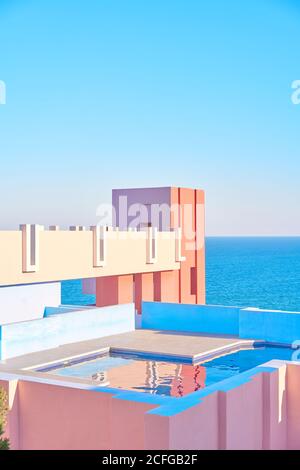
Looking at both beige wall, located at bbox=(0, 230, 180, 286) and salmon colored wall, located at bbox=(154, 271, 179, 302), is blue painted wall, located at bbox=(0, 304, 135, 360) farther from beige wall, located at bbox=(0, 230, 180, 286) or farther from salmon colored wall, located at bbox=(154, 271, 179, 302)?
salmon colored wall, located at bbox=(154, 271, 179, 302)

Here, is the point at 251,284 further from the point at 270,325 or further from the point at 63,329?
the point at 63,329

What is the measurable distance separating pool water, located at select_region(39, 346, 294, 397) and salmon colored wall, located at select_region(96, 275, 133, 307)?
7932mm

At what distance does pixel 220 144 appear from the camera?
57750 mm

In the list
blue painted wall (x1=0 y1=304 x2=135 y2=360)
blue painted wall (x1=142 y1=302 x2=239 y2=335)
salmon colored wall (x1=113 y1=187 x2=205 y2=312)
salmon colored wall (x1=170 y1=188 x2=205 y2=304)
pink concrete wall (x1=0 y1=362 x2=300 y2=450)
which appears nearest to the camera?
pink concrete wall (x1=0 y1=362 x2=300 y2=450)

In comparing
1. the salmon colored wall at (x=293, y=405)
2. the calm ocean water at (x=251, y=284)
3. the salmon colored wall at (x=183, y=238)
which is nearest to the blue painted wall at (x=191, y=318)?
the salmon colored wall at (x=183, y=238)

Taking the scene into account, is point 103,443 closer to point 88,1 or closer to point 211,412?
point 211,412

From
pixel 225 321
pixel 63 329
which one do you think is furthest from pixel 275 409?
pixel 225 321

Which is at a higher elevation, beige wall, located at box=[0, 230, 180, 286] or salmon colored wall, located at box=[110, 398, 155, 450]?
beige wall, located at box=[0, 230, 180, 286]

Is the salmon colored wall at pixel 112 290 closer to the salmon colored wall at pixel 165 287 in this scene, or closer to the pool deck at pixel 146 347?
the salmon colored wall at pixel 165 287

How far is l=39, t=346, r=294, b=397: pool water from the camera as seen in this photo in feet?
48.8

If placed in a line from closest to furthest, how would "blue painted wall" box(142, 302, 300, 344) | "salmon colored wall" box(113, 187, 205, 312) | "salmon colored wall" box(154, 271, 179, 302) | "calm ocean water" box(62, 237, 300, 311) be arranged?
"blue painted wall" box(142, 302, 300, 344) < "salmon colored wall" box(154, 271, 179, 302) < "salmon colored wall" box(113, 187, 205, 312) < "calm ocean water" box(62, 237, 300, 311)

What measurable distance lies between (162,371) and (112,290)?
33.9 feet

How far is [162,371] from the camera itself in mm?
16172

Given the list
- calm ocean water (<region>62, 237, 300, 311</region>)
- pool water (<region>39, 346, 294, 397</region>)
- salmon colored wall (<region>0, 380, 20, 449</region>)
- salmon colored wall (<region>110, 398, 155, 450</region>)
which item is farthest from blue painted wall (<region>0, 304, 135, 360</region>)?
calm ocean water (<region>62, 237, 300, 311</region>)
